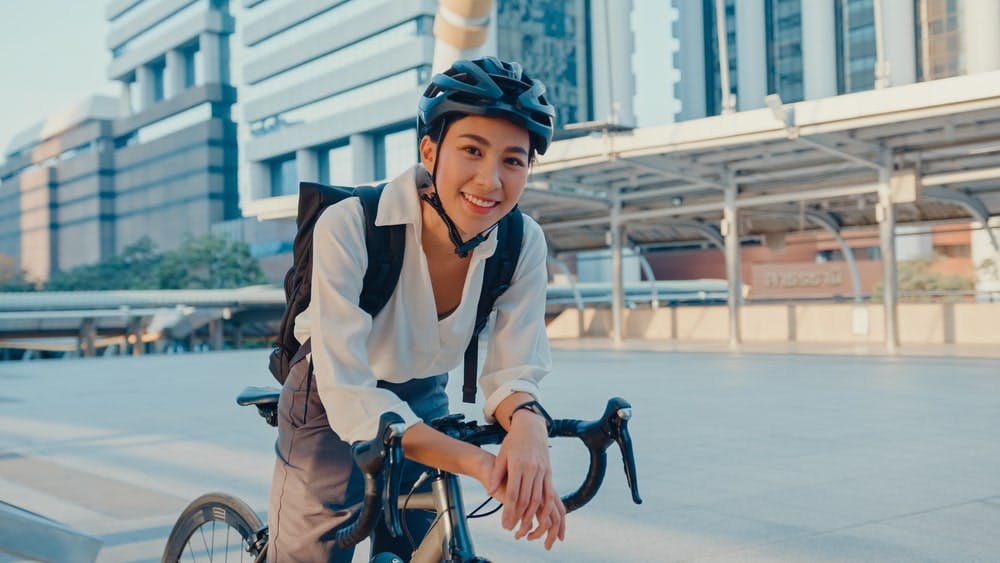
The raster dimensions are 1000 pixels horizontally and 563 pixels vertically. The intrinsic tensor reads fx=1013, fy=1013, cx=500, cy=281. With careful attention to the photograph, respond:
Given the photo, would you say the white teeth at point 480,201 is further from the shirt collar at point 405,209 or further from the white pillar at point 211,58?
the white pillar at point 211,58

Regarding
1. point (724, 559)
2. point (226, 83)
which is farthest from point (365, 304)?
point (226, 83)

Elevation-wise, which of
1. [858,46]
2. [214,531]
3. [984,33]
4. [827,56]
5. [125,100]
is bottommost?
[214,531]

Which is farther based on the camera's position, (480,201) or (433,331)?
(433,331)

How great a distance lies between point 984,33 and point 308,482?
49.1m

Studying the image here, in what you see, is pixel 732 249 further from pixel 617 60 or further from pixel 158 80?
pixel 158 80

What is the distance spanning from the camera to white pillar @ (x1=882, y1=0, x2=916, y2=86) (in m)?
49.8

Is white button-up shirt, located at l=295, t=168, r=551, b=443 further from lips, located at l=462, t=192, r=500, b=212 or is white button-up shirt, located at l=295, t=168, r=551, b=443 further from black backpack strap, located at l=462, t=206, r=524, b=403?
lips, located at l=462, t=192, r=500, b=212

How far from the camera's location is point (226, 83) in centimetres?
9269

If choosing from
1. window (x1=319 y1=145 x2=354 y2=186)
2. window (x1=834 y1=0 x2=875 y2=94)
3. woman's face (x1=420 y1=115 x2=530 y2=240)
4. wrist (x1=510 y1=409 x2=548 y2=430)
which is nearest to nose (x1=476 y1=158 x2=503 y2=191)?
woman's face (x1=420 y1=115 x2=530 y2=240)

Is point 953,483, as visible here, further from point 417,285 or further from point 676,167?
point 676,167

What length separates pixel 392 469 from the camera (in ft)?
5.58

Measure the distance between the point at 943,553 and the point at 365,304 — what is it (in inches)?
132

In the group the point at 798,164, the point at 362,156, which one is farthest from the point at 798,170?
the point at 362,156

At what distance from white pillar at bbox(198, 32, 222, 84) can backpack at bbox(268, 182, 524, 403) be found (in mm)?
94788
